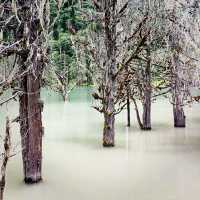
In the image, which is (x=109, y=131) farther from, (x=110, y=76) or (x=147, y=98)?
(x=147, y=98)

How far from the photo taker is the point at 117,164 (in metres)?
12.3

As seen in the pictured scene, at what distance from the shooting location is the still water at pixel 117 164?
32.3ft

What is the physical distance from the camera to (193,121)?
19578 millimetres

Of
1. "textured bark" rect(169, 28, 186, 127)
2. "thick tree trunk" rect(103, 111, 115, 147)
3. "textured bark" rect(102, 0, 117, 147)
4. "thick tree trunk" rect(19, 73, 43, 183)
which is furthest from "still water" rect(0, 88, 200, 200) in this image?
"textured bark" rect(169, 28, 186, 127)

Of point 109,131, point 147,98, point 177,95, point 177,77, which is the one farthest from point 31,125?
point 177,95

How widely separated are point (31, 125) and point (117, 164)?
2.84 m

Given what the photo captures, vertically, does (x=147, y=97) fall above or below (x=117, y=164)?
above

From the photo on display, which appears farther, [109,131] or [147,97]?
[147,97]

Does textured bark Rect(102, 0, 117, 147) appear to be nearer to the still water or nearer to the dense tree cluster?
the dense tree cluster

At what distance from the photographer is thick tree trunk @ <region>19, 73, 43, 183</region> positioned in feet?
34.1

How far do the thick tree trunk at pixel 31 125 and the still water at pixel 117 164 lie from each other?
358mm

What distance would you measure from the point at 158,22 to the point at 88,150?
14.7 ft

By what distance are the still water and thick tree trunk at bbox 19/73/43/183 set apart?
36cm

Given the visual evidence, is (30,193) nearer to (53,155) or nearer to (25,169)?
(25,169)
